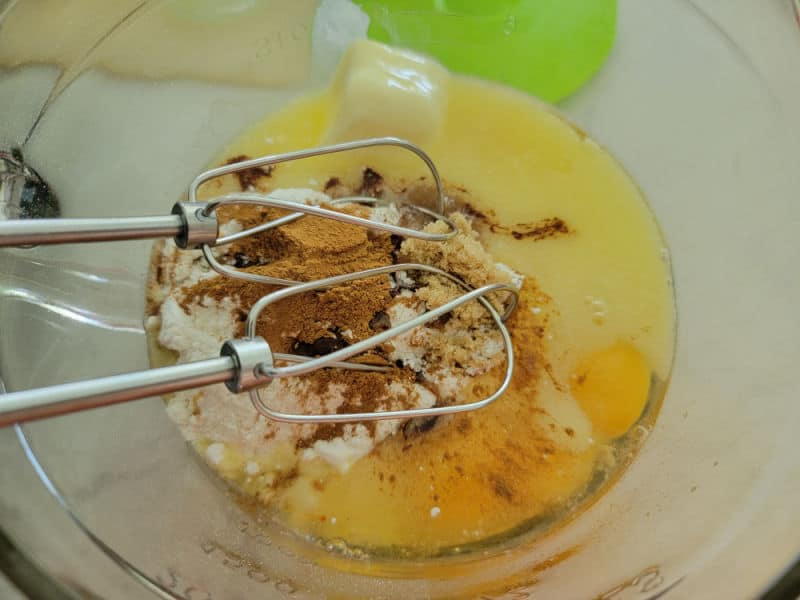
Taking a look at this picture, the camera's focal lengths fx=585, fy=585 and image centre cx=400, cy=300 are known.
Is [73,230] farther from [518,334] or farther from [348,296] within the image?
[518,334]

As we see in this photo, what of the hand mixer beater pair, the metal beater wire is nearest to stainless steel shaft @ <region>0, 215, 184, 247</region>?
the hand mixer beater pair

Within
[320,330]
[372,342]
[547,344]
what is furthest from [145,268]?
[547,344]

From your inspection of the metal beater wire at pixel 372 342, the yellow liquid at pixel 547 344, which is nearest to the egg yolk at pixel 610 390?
the yellow liquid at pixel 547 344

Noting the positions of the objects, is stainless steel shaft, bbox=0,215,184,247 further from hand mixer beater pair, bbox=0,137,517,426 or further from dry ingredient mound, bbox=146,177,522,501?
dry ingredient mound, bbox=146,177,522,501

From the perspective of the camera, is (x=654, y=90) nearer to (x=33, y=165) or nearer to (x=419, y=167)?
(x=419, y=167)

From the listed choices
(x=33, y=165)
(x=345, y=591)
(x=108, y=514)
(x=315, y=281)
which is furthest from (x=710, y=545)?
(x=33, y=165)

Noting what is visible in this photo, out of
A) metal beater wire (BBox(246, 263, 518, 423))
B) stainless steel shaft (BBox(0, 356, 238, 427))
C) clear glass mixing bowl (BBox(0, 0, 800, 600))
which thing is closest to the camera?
stainless steel shaft (BBox(0, 356, 238, 427))

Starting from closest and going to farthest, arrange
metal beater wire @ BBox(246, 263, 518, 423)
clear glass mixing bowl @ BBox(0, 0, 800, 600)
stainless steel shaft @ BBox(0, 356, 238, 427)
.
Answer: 1. stainless steel shaft @ BBox(0, 356, 238, 427)
2. metal beater wire @ BBox(246, 263, 518, 423)
3. clear glass mixing bowl @ BBox(0, 0, 800, 600)

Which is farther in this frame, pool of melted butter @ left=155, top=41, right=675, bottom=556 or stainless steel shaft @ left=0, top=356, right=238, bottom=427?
pool of melted butter @ left=155, top=41, right=675, bottom=556
